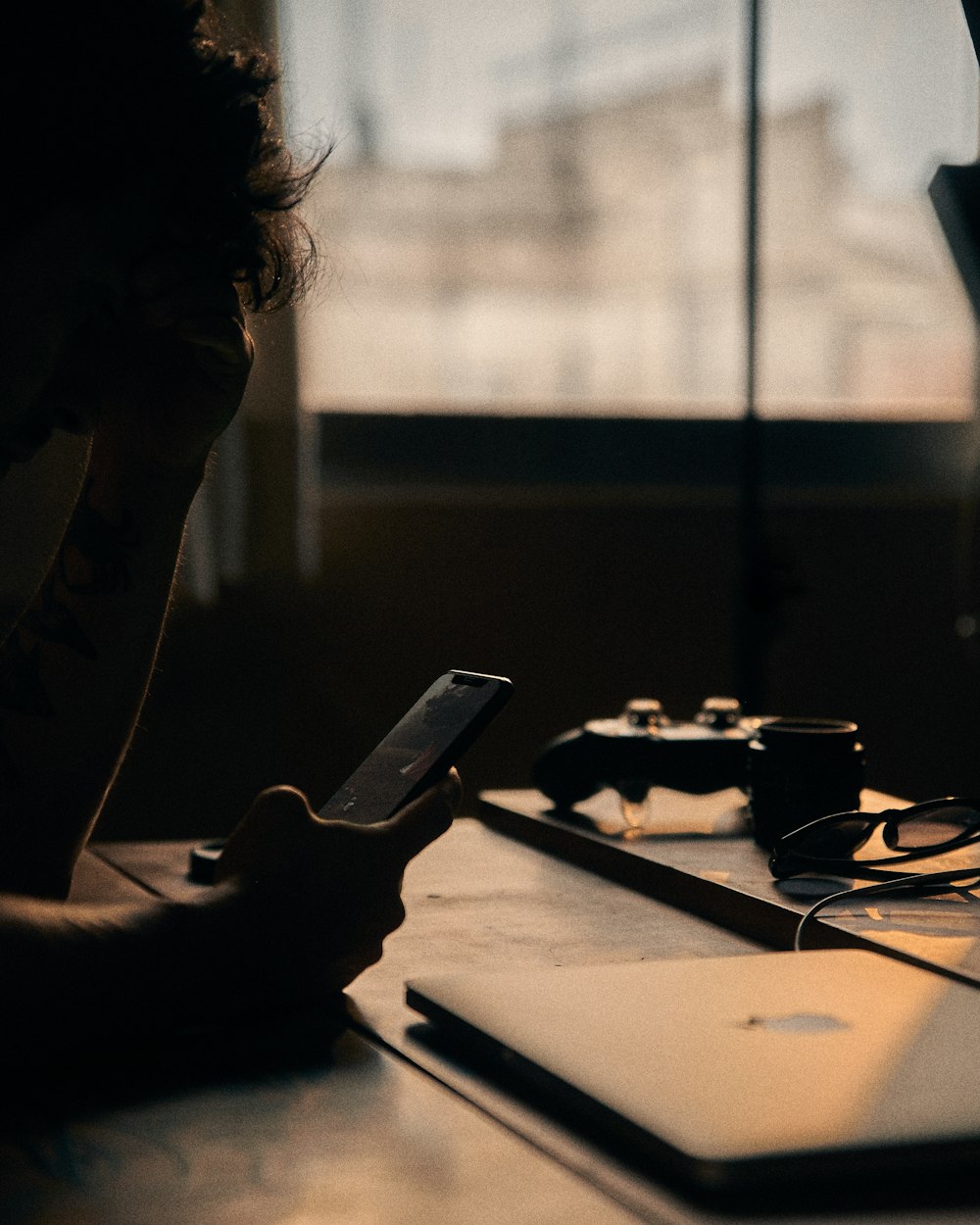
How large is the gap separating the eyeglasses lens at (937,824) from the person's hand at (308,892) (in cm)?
45

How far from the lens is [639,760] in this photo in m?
1.16

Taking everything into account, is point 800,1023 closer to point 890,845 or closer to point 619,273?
point 890,845

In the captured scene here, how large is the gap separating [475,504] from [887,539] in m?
0.89

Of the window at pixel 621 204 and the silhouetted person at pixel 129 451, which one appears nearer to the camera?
the silhouetted person at pixel 129 451

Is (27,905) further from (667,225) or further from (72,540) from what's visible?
(667,225)

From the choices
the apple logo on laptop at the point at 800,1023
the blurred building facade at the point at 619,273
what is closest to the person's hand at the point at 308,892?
the apple logo on laptop at the point at 800,1023

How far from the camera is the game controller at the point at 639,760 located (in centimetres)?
117

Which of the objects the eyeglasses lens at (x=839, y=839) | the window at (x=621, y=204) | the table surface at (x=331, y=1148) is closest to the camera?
the table surface at (x=331, y=1148)

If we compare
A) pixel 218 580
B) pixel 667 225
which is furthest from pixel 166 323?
pixel 667 225

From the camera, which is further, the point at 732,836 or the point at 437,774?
the point at 732,836

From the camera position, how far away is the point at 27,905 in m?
0.62

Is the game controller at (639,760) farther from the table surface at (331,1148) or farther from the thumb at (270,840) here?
the thumb at (270,840)

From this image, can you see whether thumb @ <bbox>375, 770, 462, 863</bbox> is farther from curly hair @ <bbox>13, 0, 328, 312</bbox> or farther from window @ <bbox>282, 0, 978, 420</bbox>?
window @ <bbox>282, 0, 978, 420</bbox>

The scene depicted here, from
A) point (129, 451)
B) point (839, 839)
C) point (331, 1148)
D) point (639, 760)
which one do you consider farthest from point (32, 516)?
point (331, 1148)
